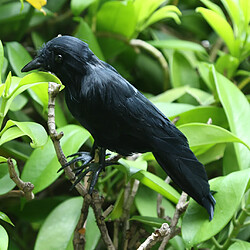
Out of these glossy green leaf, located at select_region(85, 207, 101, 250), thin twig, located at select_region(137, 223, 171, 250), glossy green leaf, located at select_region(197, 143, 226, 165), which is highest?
thin twig, located at select_region(137, 223, 171, 250)

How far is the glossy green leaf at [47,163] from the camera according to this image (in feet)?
2.95

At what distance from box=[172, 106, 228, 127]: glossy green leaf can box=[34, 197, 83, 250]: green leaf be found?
0.31 meters

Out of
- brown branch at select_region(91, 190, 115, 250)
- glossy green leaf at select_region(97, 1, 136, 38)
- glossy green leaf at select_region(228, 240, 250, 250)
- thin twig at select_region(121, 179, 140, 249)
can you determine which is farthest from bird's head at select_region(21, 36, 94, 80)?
glossy green leaf at select_region(97, 1, 136, 38)

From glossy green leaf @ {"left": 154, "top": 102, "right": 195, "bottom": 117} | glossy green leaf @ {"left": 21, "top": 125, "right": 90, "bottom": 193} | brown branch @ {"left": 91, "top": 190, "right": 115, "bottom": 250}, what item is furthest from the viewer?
glossy green leaf @ {"left": 154, "top": 102, "right": 195, "bottom": 117}

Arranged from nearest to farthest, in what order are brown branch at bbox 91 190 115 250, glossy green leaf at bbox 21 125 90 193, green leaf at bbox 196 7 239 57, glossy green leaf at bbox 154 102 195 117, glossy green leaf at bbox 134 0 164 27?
brown branch at bbox 91 190 115 250 → glossy green leaf at bbox 21 125 90 193 → glossy green leaf at bbox 154 102 195 117 → green leaf at bbox 196 7 239 57 → glossy green leaf at bbox 134 0 164 27

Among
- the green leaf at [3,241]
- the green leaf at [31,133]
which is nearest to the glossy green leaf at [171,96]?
the green leaf at [31,133]

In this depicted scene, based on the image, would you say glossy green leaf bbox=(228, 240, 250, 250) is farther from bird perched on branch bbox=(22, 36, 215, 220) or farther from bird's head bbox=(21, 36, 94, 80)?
bird's head bbox=(21, 36, 94, 80)

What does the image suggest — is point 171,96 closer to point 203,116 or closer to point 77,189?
point 203,116

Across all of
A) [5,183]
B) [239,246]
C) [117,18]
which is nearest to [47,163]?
[5,183]

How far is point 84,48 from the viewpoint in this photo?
2.20 ft

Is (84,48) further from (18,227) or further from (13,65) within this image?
(18,227)

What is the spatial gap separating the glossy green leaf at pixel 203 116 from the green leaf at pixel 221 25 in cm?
22

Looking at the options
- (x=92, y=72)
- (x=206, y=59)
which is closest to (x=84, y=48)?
(x=92, y=72)

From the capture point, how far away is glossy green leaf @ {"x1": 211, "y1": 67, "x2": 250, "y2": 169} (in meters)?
0.98
